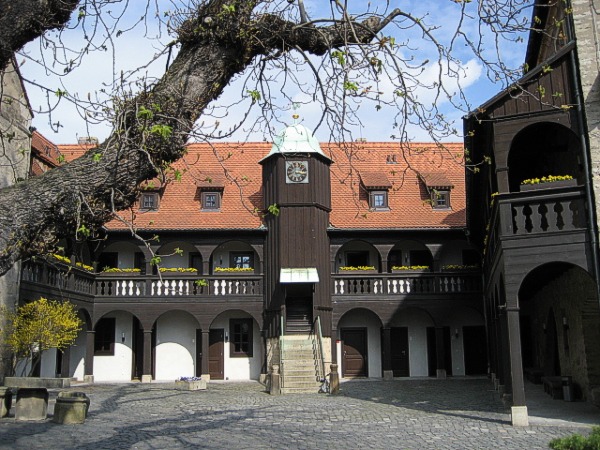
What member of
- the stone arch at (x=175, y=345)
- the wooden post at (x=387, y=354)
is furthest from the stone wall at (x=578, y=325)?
the stone arch at (x=175, y=345)

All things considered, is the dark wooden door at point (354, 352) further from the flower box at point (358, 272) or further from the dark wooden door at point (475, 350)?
the dark wooden door at point (475, 350)

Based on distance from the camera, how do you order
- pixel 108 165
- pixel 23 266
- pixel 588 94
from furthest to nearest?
pixel 23 266 → pixel 588 94 → pixel 108 165

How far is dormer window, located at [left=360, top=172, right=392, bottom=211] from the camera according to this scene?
27.1 metres

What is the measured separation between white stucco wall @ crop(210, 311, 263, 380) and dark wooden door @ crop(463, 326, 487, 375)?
8.29 meters

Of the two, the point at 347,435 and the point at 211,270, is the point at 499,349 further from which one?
the point at 211,270

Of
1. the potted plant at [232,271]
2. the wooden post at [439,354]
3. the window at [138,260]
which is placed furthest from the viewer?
the window at [138,260]

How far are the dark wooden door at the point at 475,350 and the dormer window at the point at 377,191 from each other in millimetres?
6041

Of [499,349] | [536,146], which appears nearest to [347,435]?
[499,349]

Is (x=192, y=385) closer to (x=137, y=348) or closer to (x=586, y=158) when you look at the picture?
(x=137, y=348)

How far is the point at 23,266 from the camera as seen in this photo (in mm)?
20312

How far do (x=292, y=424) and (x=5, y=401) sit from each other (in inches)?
231

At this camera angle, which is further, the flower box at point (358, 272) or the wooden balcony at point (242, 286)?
the flower box at point (358, 272)

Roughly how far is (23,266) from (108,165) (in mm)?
17273

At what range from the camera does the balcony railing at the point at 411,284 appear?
1001 inches
